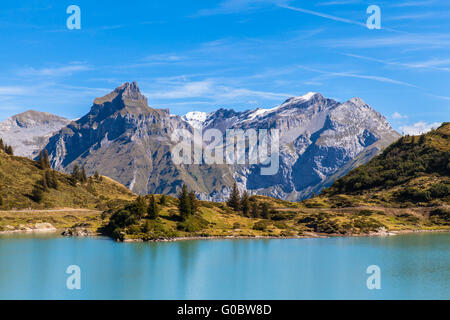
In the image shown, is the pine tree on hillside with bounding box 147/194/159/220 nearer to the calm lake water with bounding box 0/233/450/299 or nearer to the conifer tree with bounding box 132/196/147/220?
the conifer tree with bounding box 132/196/147/220

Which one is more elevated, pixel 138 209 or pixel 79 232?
pixel 138 209

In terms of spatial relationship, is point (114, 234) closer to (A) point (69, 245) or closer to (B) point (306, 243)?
(A) point (69, 245)

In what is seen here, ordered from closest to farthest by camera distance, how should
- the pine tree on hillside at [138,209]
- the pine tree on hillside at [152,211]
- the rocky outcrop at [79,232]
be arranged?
the pine tree on hillside at [138,209], the pine tree on hillside at [152,211], the rocky outcrop at [79,232]

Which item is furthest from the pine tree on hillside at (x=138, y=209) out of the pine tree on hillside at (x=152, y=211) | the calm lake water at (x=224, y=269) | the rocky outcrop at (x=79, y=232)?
the rocky outcrop at (x=79, y=232)

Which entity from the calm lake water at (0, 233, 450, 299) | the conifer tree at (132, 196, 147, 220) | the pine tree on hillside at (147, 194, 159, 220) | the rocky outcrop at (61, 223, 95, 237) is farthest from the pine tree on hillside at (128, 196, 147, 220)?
the rocky outcrop at (61, 223, 95, 237)

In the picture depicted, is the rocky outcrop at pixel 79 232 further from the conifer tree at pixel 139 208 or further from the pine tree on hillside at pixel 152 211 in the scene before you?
the pine tree on hillside at pixel 152 211

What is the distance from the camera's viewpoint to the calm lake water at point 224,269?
76938 millimetres

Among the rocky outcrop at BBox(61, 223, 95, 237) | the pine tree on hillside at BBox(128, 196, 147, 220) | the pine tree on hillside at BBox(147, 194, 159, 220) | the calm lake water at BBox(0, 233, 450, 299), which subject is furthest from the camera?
the rocky outcrop at BBox(61, 223, 95, 237)

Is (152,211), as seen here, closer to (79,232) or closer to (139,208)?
(139,208)

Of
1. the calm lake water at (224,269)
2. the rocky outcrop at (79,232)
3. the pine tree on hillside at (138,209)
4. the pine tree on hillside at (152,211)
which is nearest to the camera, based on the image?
the calm lake water at (224,269)

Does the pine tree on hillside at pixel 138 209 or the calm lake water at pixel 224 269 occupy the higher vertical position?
the pine tree on hillside at pixel 138 209

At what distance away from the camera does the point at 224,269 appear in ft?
328

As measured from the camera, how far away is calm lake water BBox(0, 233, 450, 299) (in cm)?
7694

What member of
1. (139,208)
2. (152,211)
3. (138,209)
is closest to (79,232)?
(138,209)
